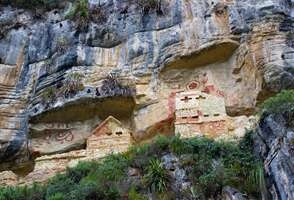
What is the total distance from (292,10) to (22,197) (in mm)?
10853

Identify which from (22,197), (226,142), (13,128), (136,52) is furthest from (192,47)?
(22,197)

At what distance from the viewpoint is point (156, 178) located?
12.3 m

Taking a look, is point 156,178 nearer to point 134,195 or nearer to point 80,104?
point 134,195

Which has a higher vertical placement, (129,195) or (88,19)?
(88,19)

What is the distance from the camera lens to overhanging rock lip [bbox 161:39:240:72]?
59.7 ft

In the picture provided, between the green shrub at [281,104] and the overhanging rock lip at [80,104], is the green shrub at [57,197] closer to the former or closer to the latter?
the green shrub at [281,104]

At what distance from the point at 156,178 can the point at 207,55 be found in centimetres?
726

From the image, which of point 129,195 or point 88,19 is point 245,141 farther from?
point 88,19

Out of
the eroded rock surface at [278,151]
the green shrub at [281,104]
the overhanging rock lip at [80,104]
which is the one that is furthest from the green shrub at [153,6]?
the eroded rock surface at [278,151]

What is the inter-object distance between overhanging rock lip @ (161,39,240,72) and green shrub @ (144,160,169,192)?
6.61 meters

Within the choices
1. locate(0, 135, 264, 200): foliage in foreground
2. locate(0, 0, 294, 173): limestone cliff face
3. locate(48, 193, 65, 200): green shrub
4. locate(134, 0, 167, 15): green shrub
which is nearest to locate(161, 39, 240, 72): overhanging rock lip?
locate(0, 0, 294, 173): limestone cliff face

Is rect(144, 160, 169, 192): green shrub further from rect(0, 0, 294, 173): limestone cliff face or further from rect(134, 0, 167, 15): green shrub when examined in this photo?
rect(134, 0, 167, 15): green shrub

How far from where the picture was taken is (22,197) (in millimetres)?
13062

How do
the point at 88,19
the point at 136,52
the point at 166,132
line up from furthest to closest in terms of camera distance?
the point at 88,19 → the point at 136,52 → the point at 166,132
